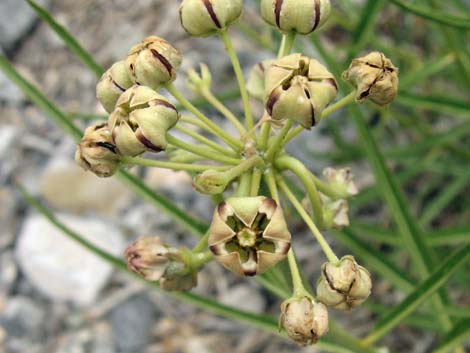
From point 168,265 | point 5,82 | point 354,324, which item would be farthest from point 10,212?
point 168,265

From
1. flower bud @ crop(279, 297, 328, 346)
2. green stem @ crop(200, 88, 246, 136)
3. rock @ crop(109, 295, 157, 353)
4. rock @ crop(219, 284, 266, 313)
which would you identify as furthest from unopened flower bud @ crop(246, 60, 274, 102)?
rock @ crop(109, 295, 157, 353)

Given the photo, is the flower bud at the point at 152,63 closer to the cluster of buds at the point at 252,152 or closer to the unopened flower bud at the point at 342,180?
the cluster of buds at the point at 252,152

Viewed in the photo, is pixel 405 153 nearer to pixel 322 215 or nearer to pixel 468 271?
pixel 468 271

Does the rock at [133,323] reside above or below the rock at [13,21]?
below

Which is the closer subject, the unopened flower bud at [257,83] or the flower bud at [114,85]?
the flower bud at [114,85]

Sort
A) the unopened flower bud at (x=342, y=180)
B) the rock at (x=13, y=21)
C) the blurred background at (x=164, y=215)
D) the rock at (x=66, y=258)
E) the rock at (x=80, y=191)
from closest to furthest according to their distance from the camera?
the unopened flower bud at (x=342, y=180), the blurred background at (x=164, y=215), the rock at (x=66, y=258), the rock at (x=80, y=191), the rock at (x=13, y=21)

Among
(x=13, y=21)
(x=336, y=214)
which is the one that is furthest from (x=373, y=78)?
(x=13, y=21)

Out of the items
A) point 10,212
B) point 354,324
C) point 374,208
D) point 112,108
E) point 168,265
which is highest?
point 374,208

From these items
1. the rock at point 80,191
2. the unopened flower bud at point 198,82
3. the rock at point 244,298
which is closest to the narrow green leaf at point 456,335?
the unopened flower bud at point 198,82
